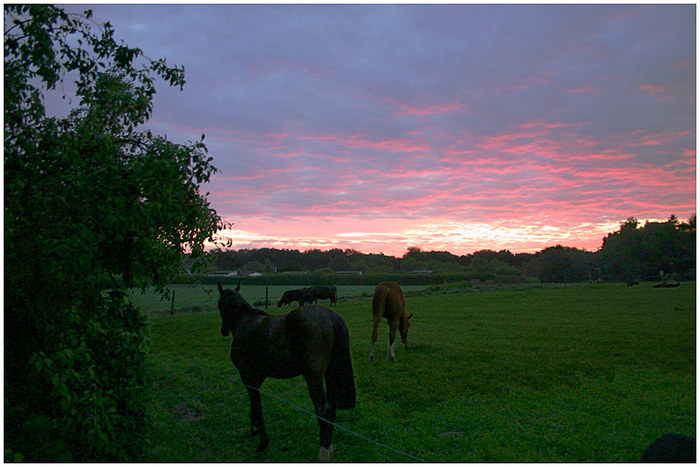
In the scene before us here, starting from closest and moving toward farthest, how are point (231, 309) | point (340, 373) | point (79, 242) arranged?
1. point (79, 242)
2. point (340, 373)
3. point (231, 309)

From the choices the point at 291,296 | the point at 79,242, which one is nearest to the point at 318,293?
the point at 291,296

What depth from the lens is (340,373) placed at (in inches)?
232

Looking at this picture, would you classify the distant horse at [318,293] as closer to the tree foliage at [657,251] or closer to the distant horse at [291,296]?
the distant horse at [291,296]

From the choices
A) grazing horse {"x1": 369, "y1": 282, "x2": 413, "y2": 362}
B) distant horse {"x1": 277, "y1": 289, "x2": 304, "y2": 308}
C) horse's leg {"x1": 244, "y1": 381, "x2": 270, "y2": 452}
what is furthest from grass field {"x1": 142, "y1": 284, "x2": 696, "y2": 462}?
distant horse {"x1": 277, "y1": 289, "x2": 304, "y2": 308}

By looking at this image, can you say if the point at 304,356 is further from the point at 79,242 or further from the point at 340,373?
the point at 79,242

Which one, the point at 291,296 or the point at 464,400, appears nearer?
the point at 464,400

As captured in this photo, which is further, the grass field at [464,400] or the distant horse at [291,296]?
the distant horse at [291,296]

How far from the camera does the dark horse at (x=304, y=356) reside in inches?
218

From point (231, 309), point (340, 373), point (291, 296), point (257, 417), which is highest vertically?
point (231, 309)

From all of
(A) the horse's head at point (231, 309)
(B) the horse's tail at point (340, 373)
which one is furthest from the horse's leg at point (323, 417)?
(A) the horse's head at point (231, 309)

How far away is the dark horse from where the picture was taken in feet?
18.1

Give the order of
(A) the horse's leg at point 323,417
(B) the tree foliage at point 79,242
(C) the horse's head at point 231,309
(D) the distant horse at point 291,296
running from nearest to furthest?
(B) the tree foliage at point 79,242
(A) the horse's leg at point 323,417
(C) the horse's head at point 231,309
(D) the distant horse at point 291,296

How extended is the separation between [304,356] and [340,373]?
2.12 feet

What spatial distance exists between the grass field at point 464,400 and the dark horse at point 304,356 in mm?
605
